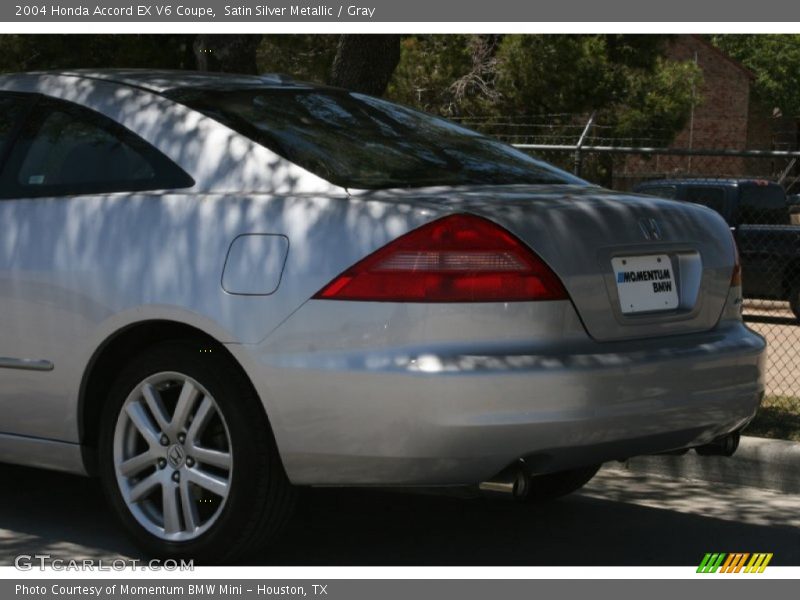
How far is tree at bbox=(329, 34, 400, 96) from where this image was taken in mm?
9359

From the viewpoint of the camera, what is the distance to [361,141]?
536 centimetres

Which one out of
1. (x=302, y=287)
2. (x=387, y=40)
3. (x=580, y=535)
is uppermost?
(x=387, y=40)

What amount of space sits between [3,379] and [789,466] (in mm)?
3576

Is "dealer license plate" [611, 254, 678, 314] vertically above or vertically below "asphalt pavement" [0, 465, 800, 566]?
→ above

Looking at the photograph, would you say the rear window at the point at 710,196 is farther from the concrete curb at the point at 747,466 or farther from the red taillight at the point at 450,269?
the red taillight at the point at 450,269

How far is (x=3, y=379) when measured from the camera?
5453 mm

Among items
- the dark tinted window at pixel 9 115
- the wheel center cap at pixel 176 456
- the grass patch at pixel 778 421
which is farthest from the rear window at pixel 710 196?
the wheel center cap at pixel 176 456

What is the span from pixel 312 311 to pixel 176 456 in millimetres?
823

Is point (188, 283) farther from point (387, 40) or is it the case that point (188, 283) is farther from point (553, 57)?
point (553, 57)

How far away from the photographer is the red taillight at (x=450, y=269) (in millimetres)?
4566

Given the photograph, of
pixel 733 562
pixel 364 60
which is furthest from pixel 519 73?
pixel 733 562

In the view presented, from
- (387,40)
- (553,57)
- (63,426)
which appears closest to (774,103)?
(553,57)

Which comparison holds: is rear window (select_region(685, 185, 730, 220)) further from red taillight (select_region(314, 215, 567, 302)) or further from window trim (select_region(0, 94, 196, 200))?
red taillight (select_region(314, 215, 567, 302))

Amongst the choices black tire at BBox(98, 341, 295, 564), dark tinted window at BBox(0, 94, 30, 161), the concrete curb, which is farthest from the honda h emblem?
dark tinted window at BBox(0, 94, 30, 161)
